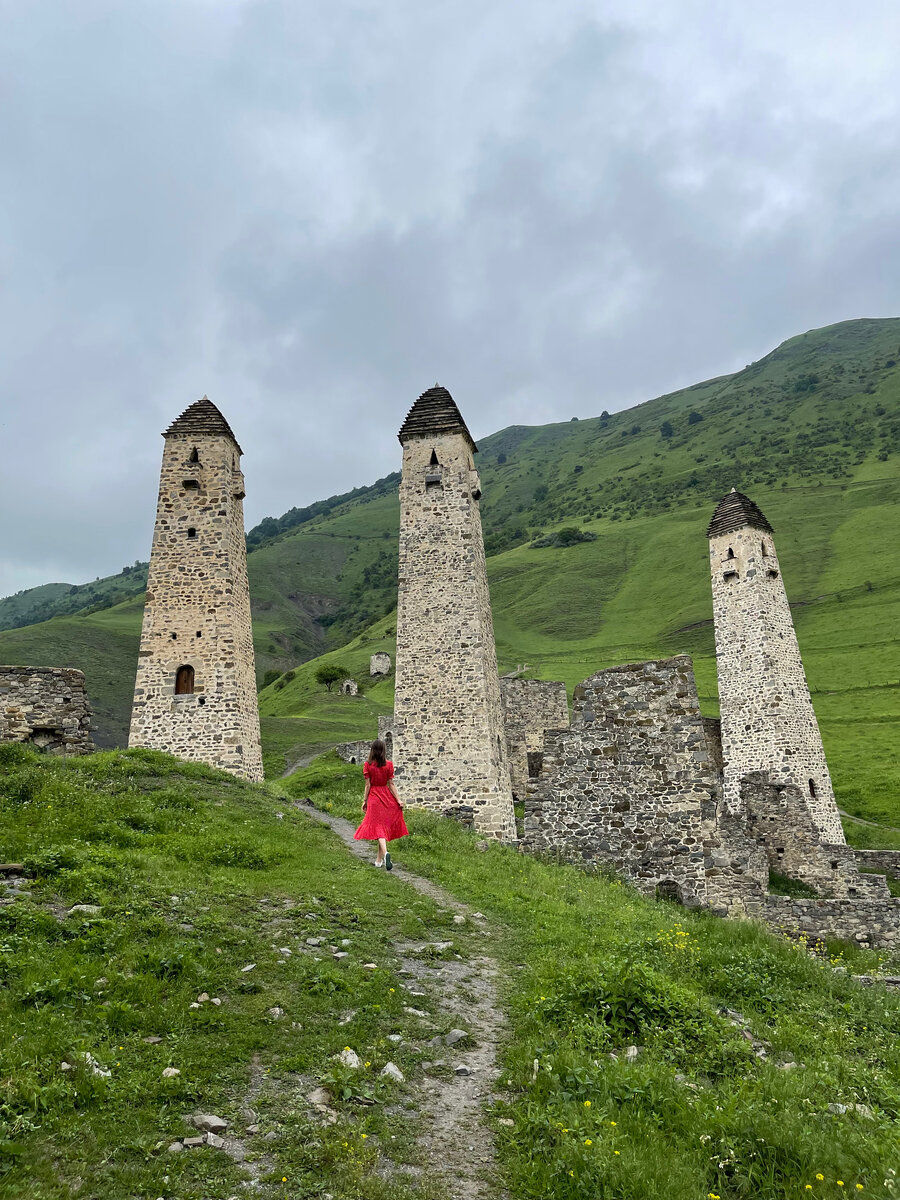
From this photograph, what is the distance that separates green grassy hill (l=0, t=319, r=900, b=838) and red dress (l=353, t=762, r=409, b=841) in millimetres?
28550

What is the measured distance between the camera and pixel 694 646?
81.8 meters

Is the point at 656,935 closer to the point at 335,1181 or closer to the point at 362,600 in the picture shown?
the point at 335,1181

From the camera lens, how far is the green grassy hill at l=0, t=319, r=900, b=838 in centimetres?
5878

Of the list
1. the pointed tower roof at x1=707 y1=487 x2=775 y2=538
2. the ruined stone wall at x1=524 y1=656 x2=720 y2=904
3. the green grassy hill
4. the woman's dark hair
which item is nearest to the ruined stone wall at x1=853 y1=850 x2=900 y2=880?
the green grassy hill

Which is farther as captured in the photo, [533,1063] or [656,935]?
[656,935]

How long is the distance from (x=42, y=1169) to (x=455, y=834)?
48.6 feet

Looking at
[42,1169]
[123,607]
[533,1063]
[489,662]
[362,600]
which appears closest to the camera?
[42,1169]

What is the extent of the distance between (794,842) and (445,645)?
46.6ft

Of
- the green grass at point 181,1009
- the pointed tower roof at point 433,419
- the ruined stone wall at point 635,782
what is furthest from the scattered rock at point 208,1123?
the pointed tower roof at point 433,419

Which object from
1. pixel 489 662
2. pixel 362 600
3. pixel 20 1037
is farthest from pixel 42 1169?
pixel 362 600

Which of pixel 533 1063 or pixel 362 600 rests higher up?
pixel 362 600

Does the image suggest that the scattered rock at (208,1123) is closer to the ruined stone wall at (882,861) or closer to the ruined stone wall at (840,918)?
the ruined stone wall at (840,918)

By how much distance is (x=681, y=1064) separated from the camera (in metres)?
5.83

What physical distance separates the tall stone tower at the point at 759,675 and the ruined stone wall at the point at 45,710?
84.1 ft
